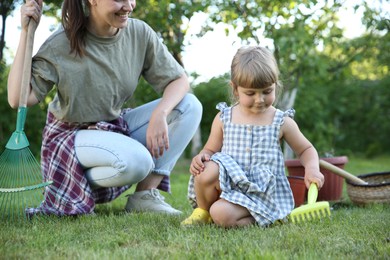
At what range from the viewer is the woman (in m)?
2.48

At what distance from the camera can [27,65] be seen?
7.77 ft

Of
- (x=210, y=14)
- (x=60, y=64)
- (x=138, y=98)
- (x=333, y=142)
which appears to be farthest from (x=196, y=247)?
(x=333, y=142)

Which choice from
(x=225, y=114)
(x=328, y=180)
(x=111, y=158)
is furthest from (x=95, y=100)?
(x=328, y=180)

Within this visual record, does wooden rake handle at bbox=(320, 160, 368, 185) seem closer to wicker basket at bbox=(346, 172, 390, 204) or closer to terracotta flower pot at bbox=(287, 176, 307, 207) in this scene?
wicker basket at bbox=(346, 172, 390, 204)

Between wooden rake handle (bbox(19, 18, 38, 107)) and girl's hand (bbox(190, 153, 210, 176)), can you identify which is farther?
wooden rake handle (bbox(19, 18, 38, 107))

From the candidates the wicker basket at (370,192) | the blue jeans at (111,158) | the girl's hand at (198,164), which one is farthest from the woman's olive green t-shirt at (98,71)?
the wicker basket at (370,192)

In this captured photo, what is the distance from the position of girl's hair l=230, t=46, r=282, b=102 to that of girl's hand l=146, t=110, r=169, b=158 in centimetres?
43

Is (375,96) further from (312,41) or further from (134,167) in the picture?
(134,167)

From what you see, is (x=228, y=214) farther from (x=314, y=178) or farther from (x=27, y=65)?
(x=27, y=65)

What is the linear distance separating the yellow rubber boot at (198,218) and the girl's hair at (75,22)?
0.86 metres

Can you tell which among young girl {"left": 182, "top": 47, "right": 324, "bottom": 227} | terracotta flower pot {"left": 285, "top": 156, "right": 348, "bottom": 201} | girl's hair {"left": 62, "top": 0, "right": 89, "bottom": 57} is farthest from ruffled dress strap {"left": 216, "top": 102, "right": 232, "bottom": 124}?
terracotta flower pot {"left": 285, "top": 156, "right": 348, "bottom": 201}

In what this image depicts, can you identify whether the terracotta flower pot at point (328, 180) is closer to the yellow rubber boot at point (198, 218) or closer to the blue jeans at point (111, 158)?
the blue jeans at point (111, 158)

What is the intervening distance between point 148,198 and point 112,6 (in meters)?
0.91

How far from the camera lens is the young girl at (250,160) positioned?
2166 mm
